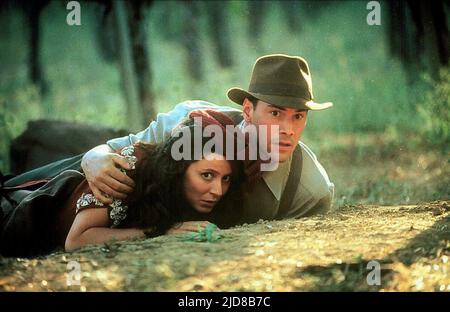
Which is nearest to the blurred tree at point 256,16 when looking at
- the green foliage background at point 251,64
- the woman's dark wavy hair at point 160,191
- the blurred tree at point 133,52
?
the green foliage background at point 251,64

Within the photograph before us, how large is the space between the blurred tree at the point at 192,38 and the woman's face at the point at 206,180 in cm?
337

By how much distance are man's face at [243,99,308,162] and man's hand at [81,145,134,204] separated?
32.0 inches

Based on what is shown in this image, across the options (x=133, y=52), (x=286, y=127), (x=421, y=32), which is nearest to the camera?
(x=286, y=127)

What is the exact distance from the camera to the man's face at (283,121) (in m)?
3.52

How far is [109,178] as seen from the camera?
10.7 ft

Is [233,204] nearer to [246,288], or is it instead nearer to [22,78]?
[246,288]

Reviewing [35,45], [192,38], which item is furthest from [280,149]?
[192,38]

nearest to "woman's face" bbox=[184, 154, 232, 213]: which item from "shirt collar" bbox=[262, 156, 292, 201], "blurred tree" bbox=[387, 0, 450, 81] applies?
"shirt collar" bbox=[262, 156, 292, 201]

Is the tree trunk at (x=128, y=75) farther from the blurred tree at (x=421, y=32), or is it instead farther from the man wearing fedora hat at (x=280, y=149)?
the blurred tree at (x=421, y=32)

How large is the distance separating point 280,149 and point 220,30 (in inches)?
131

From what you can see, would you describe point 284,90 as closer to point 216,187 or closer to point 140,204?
point 216,187

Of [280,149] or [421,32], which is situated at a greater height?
[421,32]

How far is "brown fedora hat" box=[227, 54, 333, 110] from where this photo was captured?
3498 mm

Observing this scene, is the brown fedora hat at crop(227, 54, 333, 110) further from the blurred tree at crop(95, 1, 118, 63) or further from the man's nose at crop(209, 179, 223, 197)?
the blurred tree at crop(95, 1, 118, 63)
